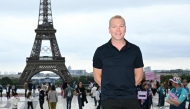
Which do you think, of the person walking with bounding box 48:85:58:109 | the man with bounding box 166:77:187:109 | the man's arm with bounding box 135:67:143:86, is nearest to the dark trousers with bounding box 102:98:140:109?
the man's arm with bounding box 135:67:143:86

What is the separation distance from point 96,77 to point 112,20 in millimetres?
728

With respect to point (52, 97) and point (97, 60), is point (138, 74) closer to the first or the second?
point (97, 60)

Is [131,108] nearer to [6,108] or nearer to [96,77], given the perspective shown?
[96,77]

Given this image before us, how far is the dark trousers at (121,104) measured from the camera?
4995 mm

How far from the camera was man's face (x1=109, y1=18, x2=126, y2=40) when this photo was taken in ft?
16.9

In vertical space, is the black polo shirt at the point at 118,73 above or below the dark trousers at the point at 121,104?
above

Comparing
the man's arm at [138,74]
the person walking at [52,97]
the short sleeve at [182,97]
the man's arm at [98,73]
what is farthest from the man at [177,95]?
the person walking at [52,97]

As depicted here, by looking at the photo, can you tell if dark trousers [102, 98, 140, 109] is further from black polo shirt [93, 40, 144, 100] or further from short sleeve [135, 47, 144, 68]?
short sleeve [135, 47, 144, 68]

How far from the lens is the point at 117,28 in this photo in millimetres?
5156

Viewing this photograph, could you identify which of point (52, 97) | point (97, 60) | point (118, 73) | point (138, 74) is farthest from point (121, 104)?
point (52, 97)

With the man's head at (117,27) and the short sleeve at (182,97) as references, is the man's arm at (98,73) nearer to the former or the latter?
the man's head at (117,27)

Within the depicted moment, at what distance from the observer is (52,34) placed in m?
77.6

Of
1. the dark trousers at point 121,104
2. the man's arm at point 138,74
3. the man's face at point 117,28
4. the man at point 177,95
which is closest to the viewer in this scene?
the dark trousers at point 121,104

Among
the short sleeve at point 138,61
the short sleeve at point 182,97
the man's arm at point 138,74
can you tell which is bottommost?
the short sleeve at point 182,97
